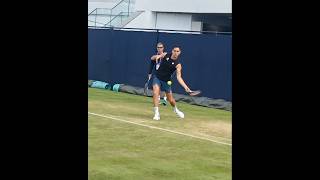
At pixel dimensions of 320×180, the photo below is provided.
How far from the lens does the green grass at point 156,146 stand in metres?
8.38

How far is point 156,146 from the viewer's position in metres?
10.5

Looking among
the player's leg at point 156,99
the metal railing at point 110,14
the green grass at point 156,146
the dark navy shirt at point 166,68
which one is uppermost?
the metal railing at point 110,14

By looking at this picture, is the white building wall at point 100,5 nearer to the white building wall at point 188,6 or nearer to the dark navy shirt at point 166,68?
the white building wall at point 188,6

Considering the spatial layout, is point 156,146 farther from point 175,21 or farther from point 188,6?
point 175,21

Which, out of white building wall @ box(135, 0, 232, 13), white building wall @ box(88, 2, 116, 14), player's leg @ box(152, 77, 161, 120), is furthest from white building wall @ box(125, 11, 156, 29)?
player's leg @ box(152, 77, 161, 120)

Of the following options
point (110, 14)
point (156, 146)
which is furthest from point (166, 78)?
point (110, 14)

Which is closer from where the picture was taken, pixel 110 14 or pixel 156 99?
pixel 156 99

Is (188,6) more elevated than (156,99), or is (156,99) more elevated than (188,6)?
(188,6)

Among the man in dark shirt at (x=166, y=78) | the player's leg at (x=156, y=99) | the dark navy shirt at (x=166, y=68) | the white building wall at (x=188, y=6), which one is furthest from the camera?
the white building wall at (x=188, y=6)

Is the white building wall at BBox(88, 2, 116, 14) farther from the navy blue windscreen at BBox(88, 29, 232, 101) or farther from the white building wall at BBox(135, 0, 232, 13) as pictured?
the navy blue windscreen at BBox(88, 29, 232, 101)

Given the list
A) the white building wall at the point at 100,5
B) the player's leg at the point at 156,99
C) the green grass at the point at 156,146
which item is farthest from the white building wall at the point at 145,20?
the player's leg at the point at 156,99
